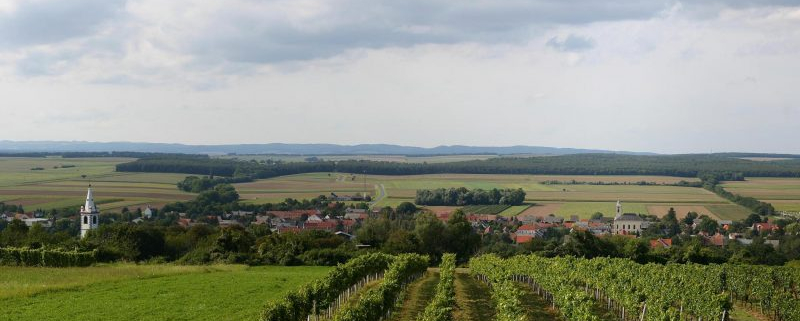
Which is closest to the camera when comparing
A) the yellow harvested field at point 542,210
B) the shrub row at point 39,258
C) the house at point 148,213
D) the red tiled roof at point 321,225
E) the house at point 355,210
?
the shrub row at point 39,258

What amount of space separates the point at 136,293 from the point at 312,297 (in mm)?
10874

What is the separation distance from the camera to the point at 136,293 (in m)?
33.4

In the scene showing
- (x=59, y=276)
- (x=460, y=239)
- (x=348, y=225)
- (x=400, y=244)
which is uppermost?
(x=59, y=276)

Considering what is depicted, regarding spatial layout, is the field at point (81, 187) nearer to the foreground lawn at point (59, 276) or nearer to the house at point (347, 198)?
the house at point (347, 198)

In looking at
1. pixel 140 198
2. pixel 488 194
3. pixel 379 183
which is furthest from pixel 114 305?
pixel 379 183

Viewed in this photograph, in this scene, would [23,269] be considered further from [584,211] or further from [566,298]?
[584,211]

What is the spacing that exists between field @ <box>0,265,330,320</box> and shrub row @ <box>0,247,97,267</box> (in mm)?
2845

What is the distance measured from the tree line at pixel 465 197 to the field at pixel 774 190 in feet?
154

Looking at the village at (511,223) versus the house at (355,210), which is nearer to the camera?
the village at (511,223)

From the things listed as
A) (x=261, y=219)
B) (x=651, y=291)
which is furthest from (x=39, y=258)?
(x=261, y=219)

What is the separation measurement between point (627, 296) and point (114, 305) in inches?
806

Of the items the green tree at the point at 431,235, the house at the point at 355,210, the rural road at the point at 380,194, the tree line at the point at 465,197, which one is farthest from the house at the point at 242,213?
the green tree at the point at 431,235

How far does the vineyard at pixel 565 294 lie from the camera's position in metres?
25.5

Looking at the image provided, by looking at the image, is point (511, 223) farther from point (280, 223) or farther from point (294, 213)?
point (294, 213)
